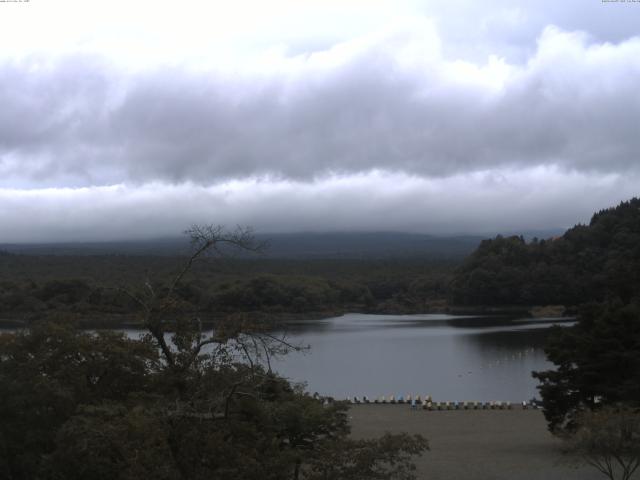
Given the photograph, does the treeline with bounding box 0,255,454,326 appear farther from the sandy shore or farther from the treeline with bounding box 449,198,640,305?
the sandy shore

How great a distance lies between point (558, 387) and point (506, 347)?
31.4 m

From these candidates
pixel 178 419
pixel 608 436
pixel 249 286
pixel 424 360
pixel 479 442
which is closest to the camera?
pixel 178 419

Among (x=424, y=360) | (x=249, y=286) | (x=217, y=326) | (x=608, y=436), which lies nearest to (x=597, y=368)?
(x=608, y=436)

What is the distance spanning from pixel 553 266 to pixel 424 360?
154 ft

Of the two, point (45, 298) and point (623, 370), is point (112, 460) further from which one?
point (45, 298)

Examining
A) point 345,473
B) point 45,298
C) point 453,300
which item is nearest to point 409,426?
point 345,473

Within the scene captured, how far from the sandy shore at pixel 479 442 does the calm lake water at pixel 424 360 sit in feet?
13.8

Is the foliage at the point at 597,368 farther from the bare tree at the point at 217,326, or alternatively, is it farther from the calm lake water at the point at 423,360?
the bare tree at the point at 217,326

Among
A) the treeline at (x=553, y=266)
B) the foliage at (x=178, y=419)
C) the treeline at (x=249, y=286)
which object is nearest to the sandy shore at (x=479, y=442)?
the foliage at (x=178, y=419)

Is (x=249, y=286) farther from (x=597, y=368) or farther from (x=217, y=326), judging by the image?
(x=217, y=326)

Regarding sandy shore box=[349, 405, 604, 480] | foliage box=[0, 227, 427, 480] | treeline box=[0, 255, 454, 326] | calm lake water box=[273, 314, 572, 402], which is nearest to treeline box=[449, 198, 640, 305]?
treeline box=[0, 255, 454, 326]

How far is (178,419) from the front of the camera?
8891 millimetres

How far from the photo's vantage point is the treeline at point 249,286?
2844 inches

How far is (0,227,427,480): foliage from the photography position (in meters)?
8.80
